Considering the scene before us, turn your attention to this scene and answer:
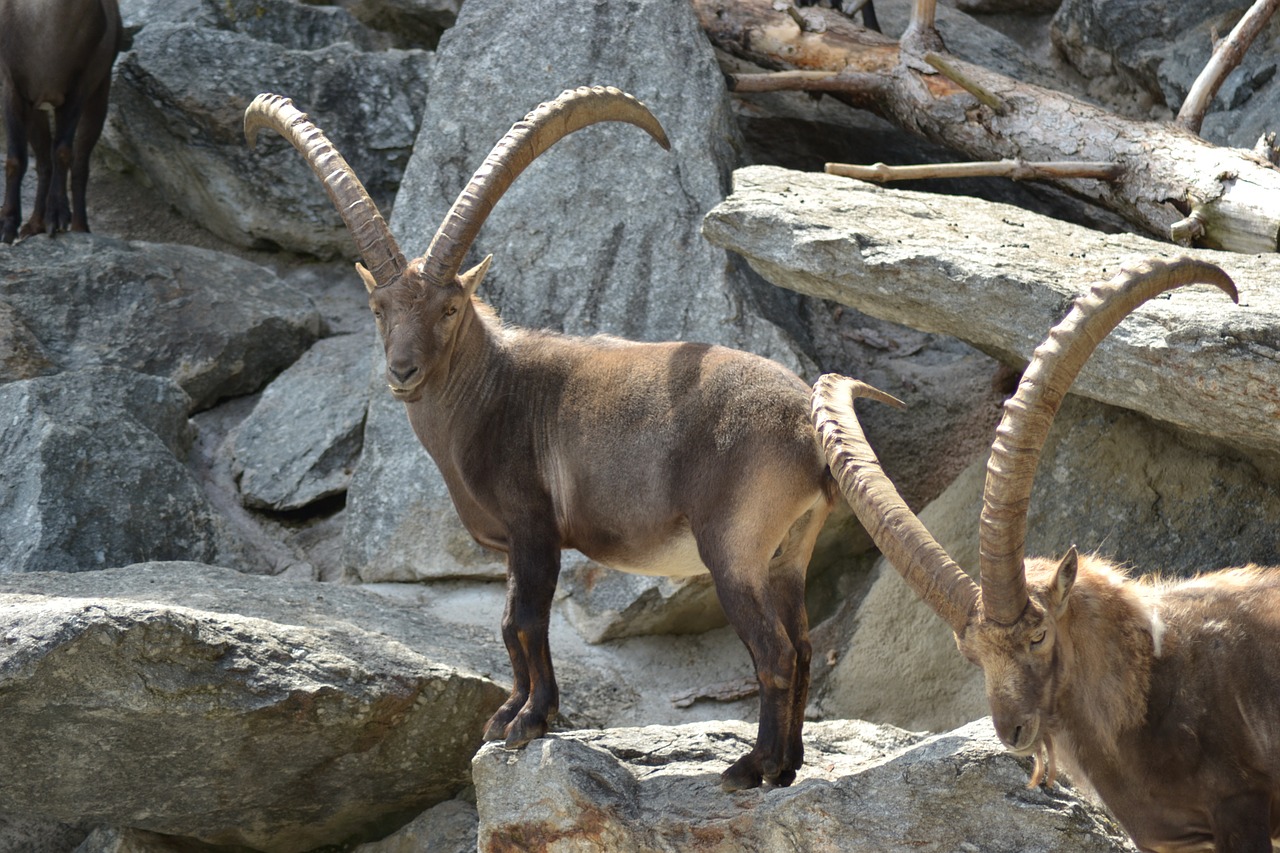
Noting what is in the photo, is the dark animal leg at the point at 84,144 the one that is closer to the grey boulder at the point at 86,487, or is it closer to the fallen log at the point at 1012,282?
the grey boulder at the point at 86,487

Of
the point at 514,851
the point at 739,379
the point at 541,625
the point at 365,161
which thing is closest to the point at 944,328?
the point at 739,379

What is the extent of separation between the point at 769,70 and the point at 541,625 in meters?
6.76

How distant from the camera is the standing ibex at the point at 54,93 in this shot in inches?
421

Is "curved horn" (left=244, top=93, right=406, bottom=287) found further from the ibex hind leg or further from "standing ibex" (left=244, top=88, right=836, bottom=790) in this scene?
the ibex hind leg

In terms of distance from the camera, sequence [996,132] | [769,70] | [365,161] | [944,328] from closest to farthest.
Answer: [944,328] < [996,132] < [769,70] < [365,161]

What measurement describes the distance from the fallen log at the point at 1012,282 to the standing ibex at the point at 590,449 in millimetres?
1193

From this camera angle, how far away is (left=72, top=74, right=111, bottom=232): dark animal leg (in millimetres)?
11172

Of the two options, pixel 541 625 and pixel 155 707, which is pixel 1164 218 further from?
pixel 155 707

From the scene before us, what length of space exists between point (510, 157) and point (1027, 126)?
172 inches

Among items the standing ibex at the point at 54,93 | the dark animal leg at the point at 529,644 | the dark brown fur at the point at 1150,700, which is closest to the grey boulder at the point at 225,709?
the dark animal leg at the point at 529,644

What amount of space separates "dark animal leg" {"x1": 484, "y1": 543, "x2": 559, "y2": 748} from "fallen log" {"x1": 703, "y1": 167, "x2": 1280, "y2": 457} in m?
2.15

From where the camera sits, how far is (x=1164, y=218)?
8055 mm

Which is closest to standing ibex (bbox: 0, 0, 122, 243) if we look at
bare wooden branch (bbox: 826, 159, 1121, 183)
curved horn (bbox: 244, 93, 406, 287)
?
curved horn (bbox: 244, 93, 406, 287)

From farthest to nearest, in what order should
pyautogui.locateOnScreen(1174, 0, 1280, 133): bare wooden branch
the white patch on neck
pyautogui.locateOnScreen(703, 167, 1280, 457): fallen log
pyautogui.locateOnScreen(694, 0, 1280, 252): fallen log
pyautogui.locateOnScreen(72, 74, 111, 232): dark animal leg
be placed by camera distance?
pyautogui.locateOnScreen(72, 74, 111, 232): dark animal leg < pyautogui.locateOnScreen(1174, 0, 1280, 133): bare wooden branch < pyautogui.locateOnScreen(694, 0, 1280, 252): fallen log < pyautogui.locateOnScreen(703, 167, 1280, 457): fallen log < the white patch on neck
